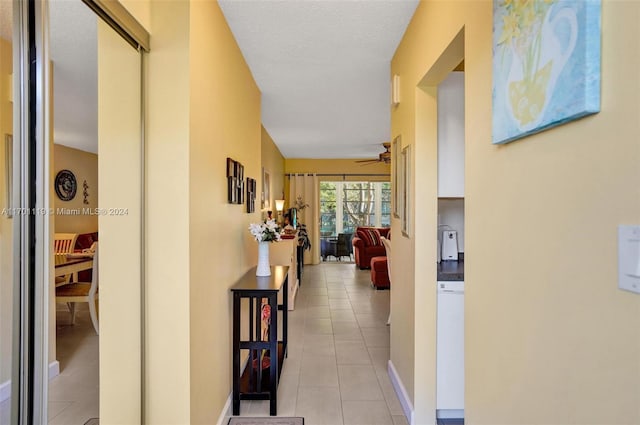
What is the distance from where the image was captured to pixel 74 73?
1.28 meters

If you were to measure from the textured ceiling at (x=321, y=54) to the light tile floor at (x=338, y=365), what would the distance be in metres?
2.59

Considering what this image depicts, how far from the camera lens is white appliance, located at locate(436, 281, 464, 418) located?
2.29 m

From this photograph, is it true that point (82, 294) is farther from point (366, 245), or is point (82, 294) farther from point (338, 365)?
point (366, 245)

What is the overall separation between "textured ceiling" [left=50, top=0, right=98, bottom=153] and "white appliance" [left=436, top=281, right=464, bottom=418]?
6.76 feet

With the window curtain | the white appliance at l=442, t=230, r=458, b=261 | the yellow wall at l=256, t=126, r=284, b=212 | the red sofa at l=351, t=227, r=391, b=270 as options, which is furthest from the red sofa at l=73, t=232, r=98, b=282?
the window curtain

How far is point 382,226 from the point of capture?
9523 mm

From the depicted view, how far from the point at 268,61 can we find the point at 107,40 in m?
1.66

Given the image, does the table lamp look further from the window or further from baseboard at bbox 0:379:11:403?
baseboard at bbox 0:379:11:403

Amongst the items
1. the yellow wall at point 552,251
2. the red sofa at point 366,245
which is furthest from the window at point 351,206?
the yellow wall at point 552,251

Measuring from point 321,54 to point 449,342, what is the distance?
2299mm

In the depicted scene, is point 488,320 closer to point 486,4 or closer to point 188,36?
point 486,4

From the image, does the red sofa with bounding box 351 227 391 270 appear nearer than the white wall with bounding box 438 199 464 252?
No

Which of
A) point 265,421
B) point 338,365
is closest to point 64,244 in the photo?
point 265,421

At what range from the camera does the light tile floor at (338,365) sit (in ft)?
8.00
